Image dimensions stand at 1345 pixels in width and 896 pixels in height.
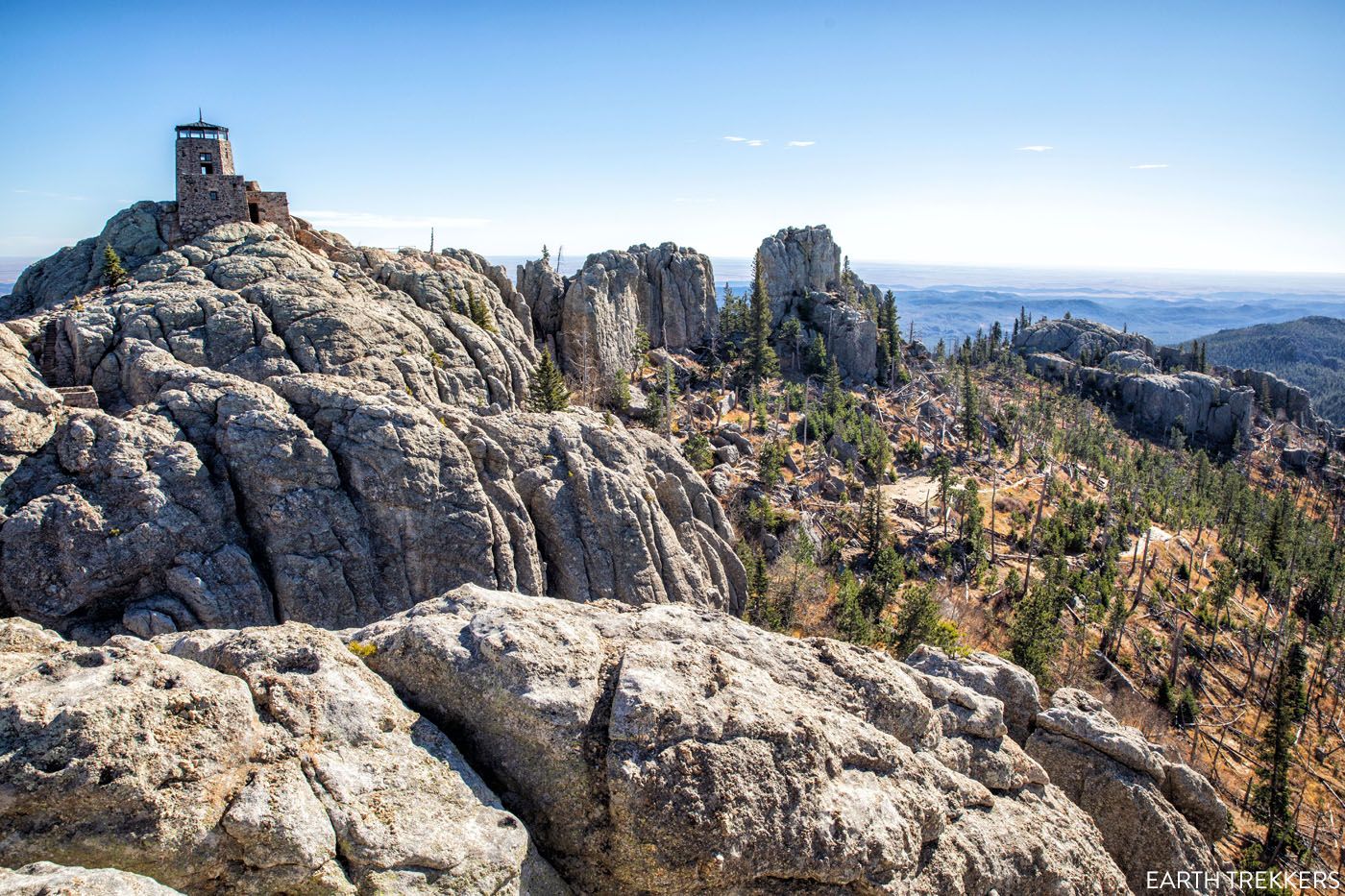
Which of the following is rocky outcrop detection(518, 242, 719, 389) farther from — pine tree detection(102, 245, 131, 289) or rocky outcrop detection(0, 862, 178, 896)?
rocky outcrop detection(0, 862, 178, 896)

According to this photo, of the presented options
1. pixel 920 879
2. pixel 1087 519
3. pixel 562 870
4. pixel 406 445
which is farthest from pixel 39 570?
pixel 1087 519

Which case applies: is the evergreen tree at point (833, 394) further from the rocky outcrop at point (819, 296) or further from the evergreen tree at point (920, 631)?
the evergreen tree at point (920, 631)

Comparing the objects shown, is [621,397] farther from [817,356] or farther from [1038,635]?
[817,356]

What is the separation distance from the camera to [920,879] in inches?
517

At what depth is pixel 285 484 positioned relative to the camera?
27.2 metres

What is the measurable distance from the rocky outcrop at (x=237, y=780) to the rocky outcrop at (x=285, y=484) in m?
13.4

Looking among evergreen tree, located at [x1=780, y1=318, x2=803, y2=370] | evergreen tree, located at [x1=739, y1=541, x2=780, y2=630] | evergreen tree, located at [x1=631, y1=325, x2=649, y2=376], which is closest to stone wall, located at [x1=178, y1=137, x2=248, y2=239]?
evergreen tree, located at [x1=739, y1=541, x2=780, y2=630]

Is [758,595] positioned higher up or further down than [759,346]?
further down

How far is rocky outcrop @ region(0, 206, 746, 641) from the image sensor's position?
24.0 m

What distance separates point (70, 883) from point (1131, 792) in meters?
24.4

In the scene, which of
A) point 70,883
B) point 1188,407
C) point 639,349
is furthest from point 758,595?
point 1188,407

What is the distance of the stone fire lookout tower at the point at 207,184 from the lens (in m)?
57.4

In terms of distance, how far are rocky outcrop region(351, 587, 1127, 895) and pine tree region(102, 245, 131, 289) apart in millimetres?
48823

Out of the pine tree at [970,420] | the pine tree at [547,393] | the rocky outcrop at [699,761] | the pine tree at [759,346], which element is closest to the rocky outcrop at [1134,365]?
the pine tree at [970,420]
